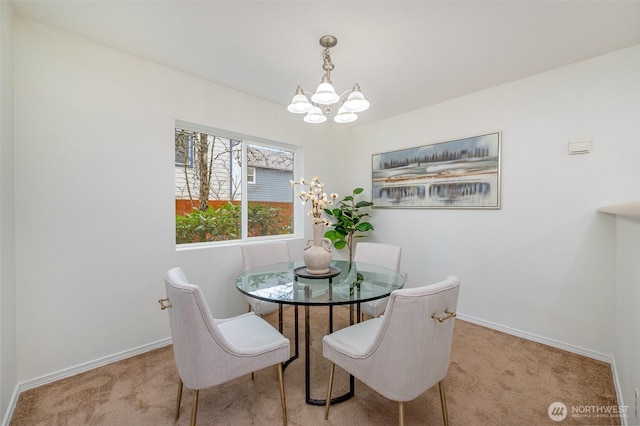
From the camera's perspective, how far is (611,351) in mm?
2156

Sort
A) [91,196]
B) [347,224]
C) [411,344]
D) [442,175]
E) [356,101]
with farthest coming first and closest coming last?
[347,224] → [442,175] → [91,196] → [356,101] → [411,344]

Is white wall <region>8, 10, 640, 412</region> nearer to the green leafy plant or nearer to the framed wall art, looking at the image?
the framed wall art

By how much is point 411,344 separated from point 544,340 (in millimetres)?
2191

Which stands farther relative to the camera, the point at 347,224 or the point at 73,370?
the point at 347,224

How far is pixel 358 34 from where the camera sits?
192cm

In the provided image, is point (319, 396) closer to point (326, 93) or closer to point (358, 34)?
point (326, 93)

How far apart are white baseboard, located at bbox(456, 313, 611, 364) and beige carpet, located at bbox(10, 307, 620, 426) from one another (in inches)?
3.4

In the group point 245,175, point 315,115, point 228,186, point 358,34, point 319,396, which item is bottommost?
point 319,396

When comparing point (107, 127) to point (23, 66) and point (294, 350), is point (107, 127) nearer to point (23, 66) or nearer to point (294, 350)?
point (23, 66)

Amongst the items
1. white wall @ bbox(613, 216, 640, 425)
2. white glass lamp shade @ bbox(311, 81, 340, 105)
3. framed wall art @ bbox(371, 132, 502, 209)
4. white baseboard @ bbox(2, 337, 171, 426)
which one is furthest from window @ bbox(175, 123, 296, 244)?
white wall @ bbox(613, 216, 640, 425)

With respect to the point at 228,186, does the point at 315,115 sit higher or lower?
higher

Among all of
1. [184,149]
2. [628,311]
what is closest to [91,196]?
[184,149]

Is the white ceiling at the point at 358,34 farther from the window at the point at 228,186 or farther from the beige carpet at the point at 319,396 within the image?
the beige carpet at the point at 319,396

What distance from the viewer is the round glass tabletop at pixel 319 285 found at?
5.16 feet
